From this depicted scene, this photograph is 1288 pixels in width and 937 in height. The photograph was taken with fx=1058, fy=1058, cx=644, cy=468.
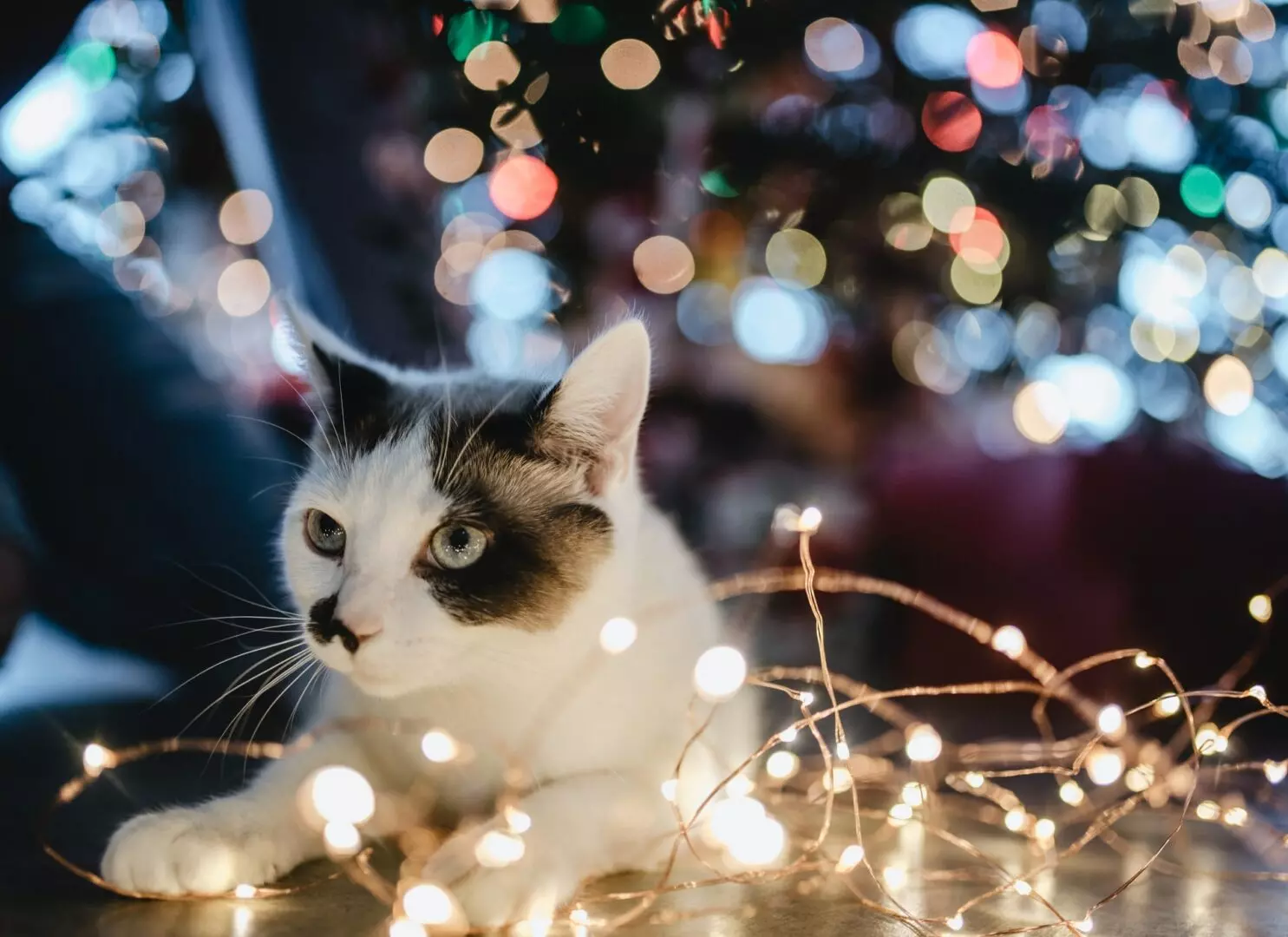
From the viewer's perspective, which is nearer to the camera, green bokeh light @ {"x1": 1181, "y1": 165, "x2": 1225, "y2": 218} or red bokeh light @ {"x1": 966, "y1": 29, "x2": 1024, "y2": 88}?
red bokeh light @ {"x1": 966, "y1": 29, "x2": 1024, "y2": 88}

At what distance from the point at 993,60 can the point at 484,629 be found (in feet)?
3.85

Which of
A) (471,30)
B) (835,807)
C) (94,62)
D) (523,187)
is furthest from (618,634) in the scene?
(94,62)

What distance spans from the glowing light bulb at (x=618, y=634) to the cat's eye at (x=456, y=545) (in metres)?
0.14

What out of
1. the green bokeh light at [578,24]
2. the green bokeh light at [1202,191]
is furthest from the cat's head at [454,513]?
the green bokeh light at [1202,191]

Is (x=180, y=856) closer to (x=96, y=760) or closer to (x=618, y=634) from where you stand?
(x=96, y=760)

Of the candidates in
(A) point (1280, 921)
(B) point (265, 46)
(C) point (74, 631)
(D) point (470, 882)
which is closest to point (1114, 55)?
(A) point (1280, 921)

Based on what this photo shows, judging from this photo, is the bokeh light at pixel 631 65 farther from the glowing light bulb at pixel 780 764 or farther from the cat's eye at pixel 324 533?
the glowing light bulb at pixel 780 764

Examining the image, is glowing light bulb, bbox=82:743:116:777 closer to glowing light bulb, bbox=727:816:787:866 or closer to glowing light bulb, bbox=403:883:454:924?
glowing light bulb, bbox=403:883:454:924

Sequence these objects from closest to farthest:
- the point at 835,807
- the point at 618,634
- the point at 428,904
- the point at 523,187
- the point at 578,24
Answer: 1. the point at 428,904
2. the point at 618,634
3. the point at 835,807
4. the point at 578,24
5. the point at 523,187

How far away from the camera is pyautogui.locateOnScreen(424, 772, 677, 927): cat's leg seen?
2.62 feet

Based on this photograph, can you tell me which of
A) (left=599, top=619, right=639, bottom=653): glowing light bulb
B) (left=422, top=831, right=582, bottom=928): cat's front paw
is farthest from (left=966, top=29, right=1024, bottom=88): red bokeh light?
(left=422, top=831, right=582, bottom=928): cat's front paw

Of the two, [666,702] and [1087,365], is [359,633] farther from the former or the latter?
[1087,365]

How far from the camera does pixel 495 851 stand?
2.68ft

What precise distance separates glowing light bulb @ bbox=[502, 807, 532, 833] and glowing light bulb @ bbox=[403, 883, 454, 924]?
4.1 inches
